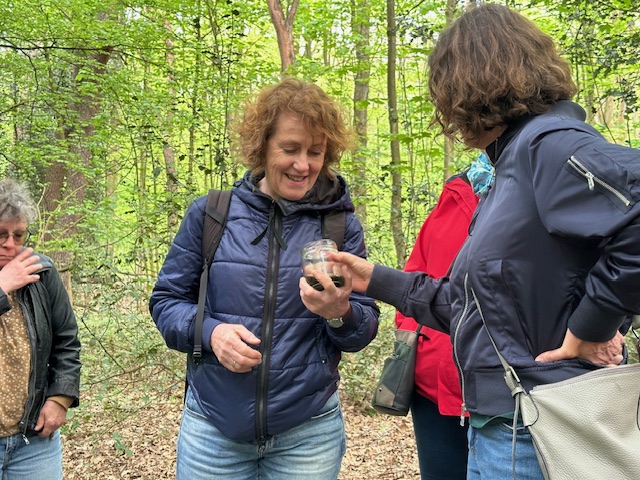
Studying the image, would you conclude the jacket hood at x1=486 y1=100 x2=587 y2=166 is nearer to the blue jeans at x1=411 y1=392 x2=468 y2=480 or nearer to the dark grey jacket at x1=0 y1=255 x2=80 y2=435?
the blue jeans at x1=411 y1=392 x2=468 y2=480

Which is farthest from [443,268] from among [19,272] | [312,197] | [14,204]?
[14,204]

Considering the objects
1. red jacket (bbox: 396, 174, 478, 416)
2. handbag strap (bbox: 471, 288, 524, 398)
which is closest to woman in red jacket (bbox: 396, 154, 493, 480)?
red jacket (bbox: 396, 174, 478, 416)

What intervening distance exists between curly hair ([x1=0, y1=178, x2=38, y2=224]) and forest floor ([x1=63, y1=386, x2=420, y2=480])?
9.59 ft

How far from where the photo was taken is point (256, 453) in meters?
1.97

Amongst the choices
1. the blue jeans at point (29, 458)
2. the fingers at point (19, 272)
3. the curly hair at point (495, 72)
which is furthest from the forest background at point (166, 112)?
the curly hair at point (495, 72)

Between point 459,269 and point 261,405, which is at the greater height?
point 459,269

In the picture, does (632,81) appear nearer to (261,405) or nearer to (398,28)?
(398,28)

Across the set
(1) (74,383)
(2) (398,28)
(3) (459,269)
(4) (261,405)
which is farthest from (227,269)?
(2) (398,28)

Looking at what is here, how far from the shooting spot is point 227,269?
199 cm

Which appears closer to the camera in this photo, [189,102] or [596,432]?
[596,432]

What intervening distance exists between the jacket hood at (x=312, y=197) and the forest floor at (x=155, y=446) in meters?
3.46

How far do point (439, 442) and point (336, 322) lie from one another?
0.82 meters

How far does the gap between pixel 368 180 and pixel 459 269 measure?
5.42 m

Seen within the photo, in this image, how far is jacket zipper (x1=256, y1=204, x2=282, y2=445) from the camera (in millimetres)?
1887
